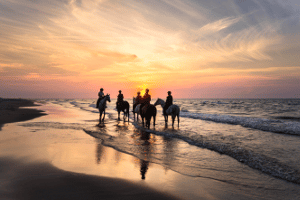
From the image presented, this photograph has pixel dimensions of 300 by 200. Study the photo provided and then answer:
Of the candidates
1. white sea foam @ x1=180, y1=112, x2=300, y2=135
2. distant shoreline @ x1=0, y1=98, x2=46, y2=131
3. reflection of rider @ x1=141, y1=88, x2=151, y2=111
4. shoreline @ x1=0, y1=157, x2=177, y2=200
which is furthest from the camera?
distant shoreline @ x1=0, y1=98, x2=46, y2=131

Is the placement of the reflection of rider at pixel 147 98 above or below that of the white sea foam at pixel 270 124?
above

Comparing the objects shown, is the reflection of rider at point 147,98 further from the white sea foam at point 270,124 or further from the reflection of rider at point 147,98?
the white sea foam at point 270,124

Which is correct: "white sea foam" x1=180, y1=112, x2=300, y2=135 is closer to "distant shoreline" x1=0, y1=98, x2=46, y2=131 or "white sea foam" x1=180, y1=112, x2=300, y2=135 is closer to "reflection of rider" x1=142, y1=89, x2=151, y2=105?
"reflection of rider" x1=142, y1=89, x2=151, y2=105

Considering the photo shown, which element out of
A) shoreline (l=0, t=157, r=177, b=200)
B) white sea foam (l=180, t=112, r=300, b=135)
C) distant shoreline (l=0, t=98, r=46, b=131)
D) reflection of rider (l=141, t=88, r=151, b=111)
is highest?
reflection of rider (l=141, t=88, r=151, b=111)

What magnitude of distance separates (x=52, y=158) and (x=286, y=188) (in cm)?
700

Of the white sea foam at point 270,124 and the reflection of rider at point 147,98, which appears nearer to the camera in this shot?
the white sea foam at point 270,124

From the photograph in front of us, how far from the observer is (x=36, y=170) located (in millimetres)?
4773

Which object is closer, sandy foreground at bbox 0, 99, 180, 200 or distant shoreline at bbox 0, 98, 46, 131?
sandy foreground at bbox 0, 99, 180, 200

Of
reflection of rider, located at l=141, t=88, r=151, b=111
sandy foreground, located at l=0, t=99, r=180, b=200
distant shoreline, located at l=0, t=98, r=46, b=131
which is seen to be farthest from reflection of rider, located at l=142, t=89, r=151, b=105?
distant shoreline, located at l=0, t=98, r=46, b=131

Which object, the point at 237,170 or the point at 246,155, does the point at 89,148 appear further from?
the point at 246,155

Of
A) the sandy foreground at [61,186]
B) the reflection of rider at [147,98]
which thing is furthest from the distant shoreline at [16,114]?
the sandy foreground at [61,186]

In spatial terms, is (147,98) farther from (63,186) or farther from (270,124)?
(270,124)

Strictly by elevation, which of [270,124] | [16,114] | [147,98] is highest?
[147,98]

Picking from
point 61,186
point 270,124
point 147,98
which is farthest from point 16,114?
point 270,124
